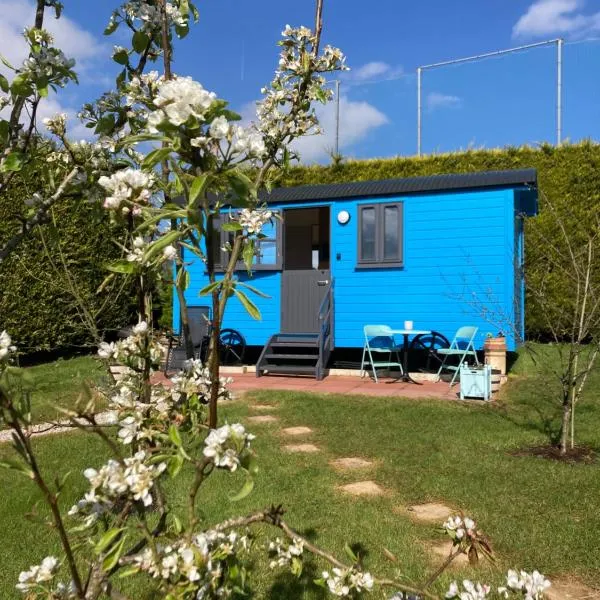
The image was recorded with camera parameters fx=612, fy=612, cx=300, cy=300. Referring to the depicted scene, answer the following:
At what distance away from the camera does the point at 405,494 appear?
3.83 meters

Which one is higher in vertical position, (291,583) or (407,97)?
(407,97)

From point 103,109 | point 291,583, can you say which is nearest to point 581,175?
point 291,583

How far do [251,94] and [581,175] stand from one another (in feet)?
33.1

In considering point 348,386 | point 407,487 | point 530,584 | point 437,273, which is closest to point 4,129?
point 530,584

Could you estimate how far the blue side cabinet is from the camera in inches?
267

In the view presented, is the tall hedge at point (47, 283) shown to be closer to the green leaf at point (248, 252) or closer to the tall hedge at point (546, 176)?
the tall hedge at point (546, 176)

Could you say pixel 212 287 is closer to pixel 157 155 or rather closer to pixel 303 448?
pixel 157 155

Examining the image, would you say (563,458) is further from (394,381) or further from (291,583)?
(394,381)

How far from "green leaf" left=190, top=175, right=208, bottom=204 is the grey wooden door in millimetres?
8337

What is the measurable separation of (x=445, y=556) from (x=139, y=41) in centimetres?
263

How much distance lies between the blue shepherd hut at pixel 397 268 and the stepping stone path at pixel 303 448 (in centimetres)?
349

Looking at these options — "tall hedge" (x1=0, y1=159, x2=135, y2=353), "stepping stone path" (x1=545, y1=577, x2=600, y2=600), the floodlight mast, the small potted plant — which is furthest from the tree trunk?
the floodlight mast

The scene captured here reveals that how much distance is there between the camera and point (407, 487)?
3.96 metres

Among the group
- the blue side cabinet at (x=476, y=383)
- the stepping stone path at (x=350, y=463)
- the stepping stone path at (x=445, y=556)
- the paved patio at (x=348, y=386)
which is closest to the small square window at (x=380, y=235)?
the paved patio at (x=348, y=386)
